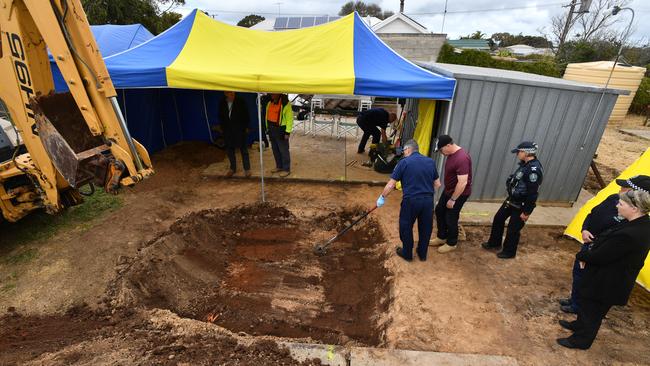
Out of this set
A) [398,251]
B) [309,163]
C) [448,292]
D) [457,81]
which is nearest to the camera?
[448,292]

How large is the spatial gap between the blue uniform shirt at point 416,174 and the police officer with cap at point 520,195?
1039 mm

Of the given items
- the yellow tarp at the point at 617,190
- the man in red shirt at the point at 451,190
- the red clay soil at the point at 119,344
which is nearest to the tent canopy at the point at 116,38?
the red clay soil at the point at 119,344

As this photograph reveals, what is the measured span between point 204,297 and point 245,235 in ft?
4.94

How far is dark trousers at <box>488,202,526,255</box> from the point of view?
4477 mm

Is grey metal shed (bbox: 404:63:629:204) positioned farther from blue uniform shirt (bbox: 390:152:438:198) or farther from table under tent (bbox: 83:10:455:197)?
blue uniform shirt (bbox: 390:152:438:198)

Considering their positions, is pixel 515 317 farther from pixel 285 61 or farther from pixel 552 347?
pixel 285 61

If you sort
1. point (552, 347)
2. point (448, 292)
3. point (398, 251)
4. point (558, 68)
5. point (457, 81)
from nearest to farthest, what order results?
point (552, 347) → point (448, 292) → point (398, 251) → point (457, 81) → point (558, 68)

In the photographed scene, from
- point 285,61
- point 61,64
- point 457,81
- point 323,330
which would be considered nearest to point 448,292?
point 323,330

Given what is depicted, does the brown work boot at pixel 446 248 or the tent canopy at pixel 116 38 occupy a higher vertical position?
the tent canopy at pixel 116 38

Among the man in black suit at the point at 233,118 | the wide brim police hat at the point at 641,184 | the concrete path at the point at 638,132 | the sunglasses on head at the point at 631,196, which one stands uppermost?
the wide brim police hat at the point at 641,184

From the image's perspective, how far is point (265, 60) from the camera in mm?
5883

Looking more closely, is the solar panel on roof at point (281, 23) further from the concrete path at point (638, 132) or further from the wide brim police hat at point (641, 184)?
the wide brim police hat at point (641, 184)

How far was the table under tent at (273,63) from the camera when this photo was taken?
526 centimetres

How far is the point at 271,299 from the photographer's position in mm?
4254
